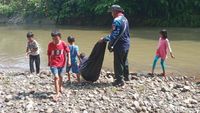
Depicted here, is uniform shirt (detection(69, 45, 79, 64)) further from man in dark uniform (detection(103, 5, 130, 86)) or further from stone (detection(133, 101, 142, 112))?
stone (detection(133, 101, 142, 112))

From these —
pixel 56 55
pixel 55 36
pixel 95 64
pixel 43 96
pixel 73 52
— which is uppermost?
pixel 55 36

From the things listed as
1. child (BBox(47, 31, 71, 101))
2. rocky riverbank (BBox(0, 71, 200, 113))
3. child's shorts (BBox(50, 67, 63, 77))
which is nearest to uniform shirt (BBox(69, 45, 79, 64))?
rocky riverbank (BBox(0, 71, 200, 113))

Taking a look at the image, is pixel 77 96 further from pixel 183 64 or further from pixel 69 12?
pixel 69 12

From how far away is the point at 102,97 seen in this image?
345 inches

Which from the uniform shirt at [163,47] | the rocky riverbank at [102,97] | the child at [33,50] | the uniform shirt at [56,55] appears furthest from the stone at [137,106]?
the child at [33,50]

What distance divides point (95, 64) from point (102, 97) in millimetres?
1459

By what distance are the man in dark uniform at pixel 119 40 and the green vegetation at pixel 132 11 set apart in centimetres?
1798

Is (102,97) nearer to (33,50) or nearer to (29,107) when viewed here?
(29,107)

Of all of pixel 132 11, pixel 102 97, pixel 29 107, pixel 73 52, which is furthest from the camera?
pixel 132 11

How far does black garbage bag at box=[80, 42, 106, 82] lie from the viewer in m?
9.98

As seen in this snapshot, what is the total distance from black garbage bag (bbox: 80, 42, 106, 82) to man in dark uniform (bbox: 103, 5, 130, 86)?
1.16 feet

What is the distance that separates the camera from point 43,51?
709 inches

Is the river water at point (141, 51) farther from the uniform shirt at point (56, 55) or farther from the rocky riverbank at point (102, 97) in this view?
the uniform shirt at point (56, 55)

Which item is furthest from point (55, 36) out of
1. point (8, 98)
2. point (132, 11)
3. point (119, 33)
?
point (132, 11)
